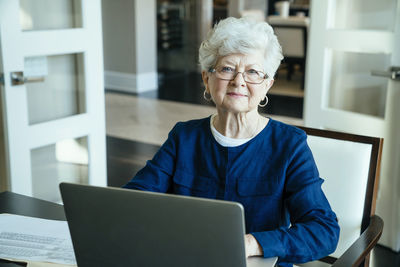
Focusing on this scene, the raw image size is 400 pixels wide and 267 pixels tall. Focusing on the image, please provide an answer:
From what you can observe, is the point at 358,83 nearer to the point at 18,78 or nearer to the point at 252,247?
the point at 18,78

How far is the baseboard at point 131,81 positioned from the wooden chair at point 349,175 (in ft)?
19.1

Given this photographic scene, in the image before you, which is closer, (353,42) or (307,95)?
(353,42)

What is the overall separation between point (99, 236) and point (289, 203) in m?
0.59

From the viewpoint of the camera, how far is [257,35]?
1424mm

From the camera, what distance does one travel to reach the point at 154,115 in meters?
5.98

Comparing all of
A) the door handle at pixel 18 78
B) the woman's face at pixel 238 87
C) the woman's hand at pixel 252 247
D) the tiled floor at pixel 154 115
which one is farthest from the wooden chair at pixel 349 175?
the door handle at pixel 18 78

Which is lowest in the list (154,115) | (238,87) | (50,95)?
(154,115)

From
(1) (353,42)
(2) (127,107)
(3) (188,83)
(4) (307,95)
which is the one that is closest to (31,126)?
(4) (307,95)

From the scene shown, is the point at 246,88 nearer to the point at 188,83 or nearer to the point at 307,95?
the point at 307,95

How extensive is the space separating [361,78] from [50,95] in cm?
180

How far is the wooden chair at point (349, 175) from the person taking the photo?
1679 mm

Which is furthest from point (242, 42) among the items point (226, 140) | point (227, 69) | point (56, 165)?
point (56, 165)

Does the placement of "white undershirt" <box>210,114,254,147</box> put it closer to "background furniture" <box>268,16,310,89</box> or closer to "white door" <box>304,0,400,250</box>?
"white door" <box>304,0,400,250</box>

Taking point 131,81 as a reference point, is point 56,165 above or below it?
above
